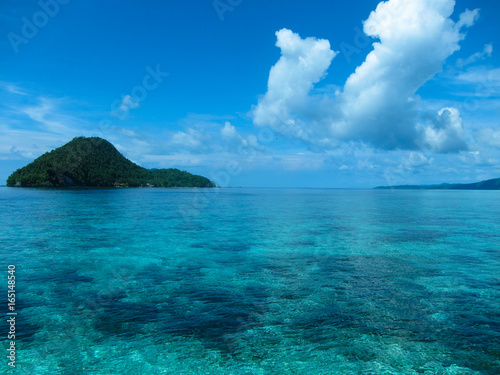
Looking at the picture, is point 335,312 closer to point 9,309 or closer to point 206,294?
point 206,294

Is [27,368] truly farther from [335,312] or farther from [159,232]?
[159,232]

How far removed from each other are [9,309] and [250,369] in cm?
1097

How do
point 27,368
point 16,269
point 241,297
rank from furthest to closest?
1. point 16,269
2. point 241,297
3. point 27,368

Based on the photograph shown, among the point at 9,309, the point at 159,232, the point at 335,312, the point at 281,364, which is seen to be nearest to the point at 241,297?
the point at 335,312

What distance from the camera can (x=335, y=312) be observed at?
13500 mm

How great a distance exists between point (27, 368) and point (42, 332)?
2.27 meters

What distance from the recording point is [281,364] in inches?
386

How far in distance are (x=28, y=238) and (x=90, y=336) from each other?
82.5 ft

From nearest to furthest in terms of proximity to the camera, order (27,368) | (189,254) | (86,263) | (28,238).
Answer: (27,368) < (86,263) < (189,254) < (28,238)

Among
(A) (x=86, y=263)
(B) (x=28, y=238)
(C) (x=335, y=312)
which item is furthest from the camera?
(B) (x=28, y=238)

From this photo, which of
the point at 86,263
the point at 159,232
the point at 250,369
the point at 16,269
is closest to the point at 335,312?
the point at 250,369

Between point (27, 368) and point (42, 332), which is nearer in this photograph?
point (27, 368)

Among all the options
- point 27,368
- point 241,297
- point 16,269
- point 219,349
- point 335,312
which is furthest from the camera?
point 16,269

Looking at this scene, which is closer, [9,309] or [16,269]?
[9,309]
